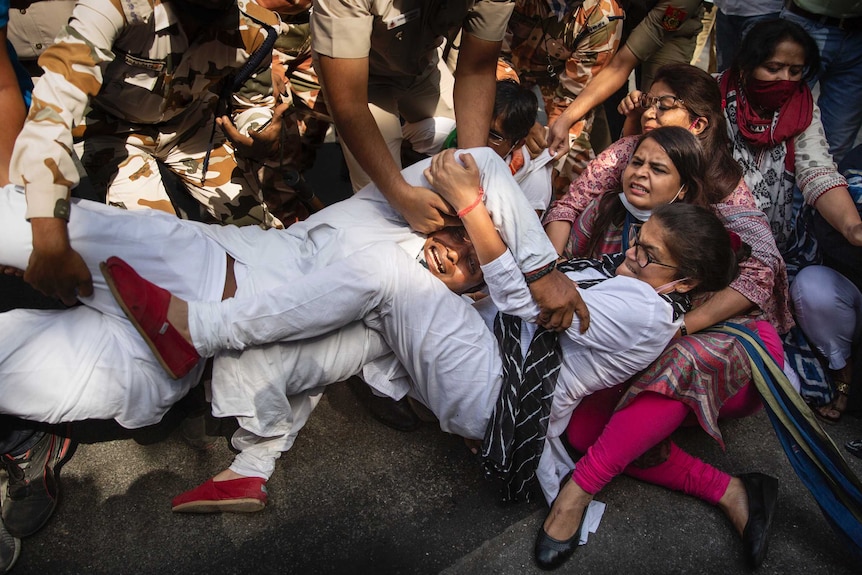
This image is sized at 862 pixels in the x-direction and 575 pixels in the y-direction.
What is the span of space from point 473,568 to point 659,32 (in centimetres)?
245

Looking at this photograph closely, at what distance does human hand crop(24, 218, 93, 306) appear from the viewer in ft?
5.40

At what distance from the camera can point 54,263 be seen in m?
1.66

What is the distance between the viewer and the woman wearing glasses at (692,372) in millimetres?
1927

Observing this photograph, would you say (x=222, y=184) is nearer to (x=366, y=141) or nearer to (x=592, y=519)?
(x=366, y=141)

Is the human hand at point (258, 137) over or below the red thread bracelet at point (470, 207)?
below

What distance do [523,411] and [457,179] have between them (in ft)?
2.36

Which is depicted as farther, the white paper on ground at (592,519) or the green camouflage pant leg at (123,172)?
the green camouflage pant leg at (123,172)

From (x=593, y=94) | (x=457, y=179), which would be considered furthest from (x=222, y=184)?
(x=593, y=94)

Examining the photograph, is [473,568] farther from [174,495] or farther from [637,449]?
[174,495]

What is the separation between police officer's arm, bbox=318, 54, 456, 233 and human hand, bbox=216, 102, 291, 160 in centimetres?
→ 63

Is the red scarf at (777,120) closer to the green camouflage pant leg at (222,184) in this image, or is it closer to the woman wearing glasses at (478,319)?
the woman wearing glasses at (478,319)

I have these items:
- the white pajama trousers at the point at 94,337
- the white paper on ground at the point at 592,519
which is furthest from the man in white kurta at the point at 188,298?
the white paper on ground at the point at 592,519

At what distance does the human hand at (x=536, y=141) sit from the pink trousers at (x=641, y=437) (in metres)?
1.19

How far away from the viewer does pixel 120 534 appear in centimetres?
186
